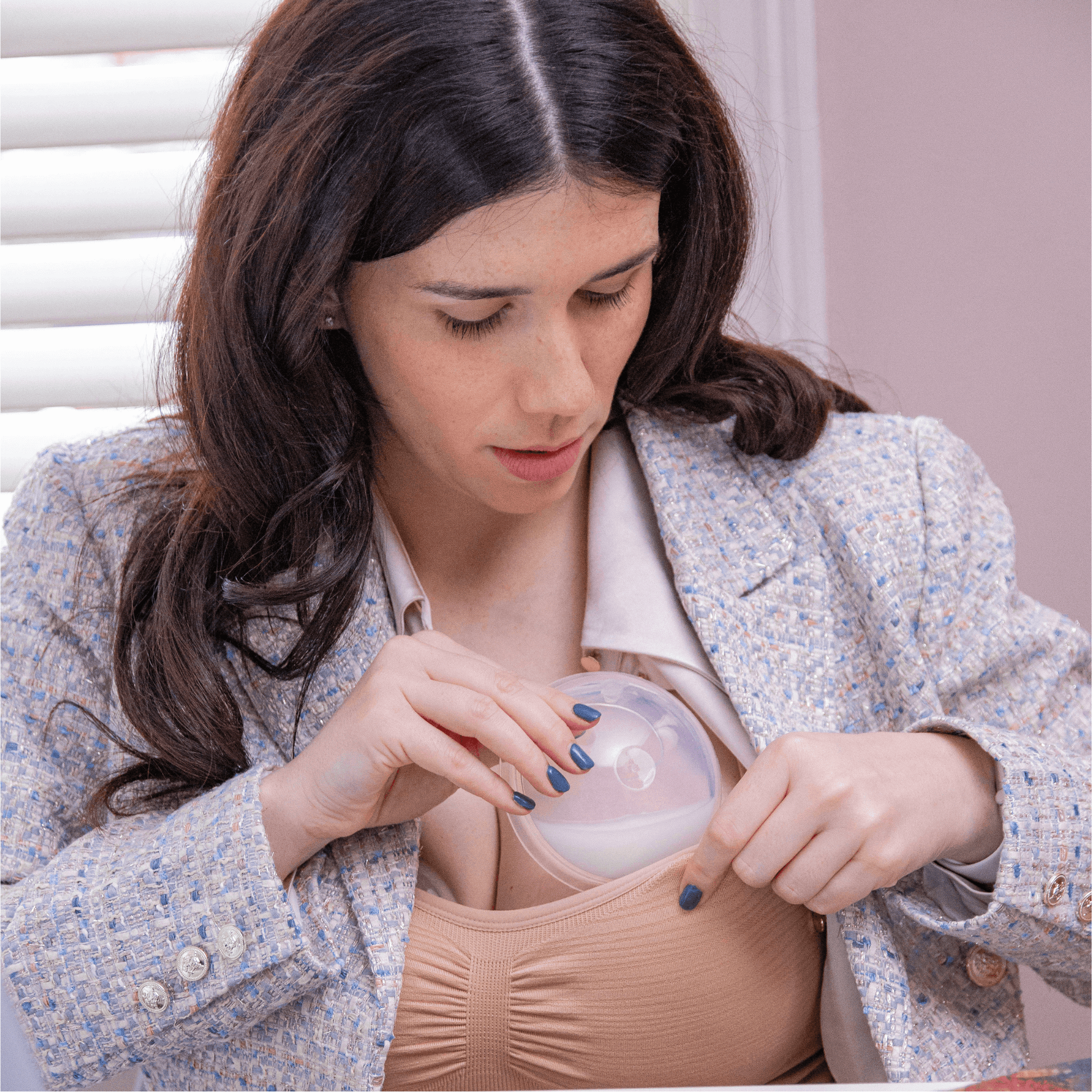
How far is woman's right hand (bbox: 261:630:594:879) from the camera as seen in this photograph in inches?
34.9

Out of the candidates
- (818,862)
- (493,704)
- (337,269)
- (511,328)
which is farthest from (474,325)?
(818,862)

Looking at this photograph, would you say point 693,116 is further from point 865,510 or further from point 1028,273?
point 1028,273

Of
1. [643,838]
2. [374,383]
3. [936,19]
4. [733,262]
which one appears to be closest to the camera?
[643,838]

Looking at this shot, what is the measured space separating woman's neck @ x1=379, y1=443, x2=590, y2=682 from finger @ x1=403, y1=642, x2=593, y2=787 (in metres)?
0.27

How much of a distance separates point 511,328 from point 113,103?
2.82ft

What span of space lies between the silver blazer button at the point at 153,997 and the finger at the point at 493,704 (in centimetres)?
34

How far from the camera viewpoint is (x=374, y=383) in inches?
42.8

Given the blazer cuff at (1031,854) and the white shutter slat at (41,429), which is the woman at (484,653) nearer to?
the blazer cuff at (1031,854)

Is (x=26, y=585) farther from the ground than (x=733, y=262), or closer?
closer

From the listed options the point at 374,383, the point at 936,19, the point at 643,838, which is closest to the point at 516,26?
the point at 374,383

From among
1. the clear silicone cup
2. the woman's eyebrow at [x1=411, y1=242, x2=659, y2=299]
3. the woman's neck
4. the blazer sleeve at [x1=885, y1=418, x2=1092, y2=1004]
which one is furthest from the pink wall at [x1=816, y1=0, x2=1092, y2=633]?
the clear silicone cup

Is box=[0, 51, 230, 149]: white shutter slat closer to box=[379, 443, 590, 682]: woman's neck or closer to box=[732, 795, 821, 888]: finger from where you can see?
box=[379, 443, 590, 682]: woman's neck

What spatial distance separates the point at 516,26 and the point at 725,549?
56cm

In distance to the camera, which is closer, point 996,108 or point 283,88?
point 283,88
